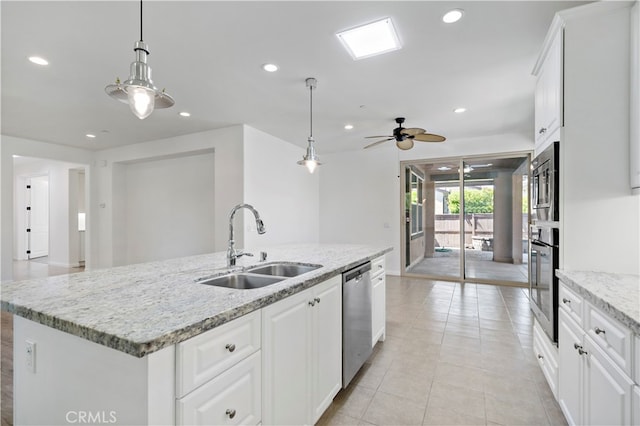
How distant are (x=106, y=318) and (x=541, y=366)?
2844mm

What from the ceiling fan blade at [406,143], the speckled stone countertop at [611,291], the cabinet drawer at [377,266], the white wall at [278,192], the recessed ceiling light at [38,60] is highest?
the recessed ceiling light at [38,60]

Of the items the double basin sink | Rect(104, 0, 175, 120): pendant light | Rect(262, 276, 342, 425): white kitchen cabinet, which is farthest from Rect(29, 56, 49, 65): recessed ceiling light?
Rect(262, 276, 342, 425): white kitchen cabinet

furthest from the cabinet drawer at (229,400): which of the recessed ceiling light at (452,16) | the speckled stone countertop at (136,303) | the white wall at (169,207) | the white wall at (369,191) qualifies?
the white wall at (369,191)

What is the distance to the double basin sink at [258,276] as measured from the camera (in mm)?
1795

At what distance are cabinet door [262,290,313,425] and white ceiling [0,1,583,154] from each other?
6.29 feet

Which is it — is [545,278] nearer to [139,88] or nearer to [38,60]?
[139,88]

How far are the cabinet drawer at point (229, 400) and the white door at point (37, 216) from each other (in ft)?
32.8

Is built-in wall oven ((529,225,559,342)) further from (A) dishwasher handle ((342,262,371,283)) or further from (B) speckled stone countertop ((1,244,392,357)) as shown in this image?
(B) speckled stone countertop ((1,244,392,357))

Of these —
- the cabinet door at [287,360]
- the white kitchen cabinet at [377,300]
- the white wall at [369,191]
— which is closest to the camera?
the cabinet door at [287,360]

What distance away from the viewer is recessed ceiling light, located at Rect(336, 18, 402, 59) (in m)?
2.22

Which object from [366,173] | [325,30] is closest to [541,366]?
[325,30]

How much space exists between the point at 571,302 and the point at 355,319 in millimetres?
1283

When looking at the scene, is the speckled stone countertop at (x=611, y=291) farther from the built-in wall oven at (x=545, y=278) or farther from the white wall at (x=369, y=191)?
the white wall at (x=369, y=191)

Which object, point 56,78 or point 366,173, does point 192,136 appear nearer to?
point 56,78
